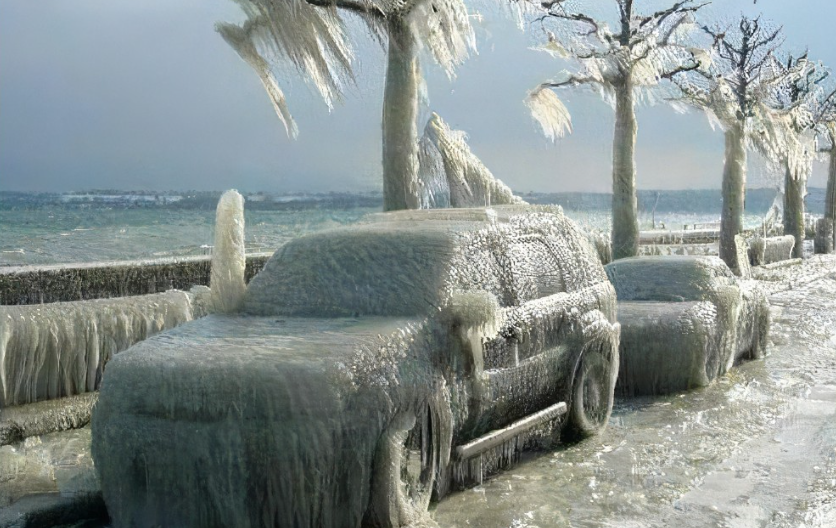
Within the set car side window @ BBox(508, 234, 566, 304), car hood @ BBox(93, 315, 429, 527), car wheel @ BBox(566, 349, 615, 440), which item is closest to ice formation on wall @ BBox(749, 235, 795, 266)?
car wheel @ BBox(566, 349, 615, 440)

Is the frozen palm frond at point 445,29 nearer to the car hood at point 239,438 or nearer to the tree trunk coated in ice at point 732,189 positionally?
the car hood at point 239,438

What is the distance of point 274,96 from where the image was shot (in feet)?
33.7

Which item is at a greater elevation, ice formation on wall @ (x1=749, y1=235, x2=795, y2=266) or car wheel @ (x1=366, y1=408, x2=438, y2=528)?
car wheel @ (x1=366, y1=408, x2=438, y2=528)

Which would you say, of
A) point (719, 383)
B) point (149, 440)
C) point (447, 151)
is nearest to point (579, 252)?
point (719, 383)

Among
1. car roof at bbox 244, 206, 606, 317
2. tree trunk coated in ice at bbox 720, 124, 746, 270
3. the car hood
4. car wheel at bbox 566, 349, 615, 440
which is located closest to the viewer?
the car hood

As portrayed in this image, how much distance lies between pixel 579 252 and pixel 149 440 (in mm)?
3591

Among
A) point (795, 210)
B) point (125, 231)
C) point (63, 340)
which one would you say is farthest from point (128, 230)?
point (63, 340)

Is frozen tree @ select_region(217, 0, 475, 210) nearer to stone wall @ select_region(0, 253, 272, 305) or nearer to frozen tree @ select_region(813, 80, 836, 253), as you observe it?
stone wall @ select_region(0, 253, 272, 305)

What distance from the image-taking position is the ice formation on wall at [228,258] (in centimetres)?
534

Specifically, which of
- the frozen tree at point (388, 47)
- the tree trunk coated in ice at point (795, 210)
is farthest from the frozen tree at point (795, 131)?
the frozen tree at point (388, 47)

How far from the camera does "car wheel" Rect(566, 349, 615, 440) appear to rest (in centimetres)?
613

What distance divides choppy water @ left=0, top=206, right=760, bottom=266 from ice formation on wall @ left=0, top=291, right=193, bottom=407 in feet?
62.2

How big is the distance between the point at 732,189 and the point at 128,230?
37.4 m

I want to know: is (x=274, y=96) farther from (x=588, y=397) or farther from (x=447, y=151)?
(x=588, y=397)
